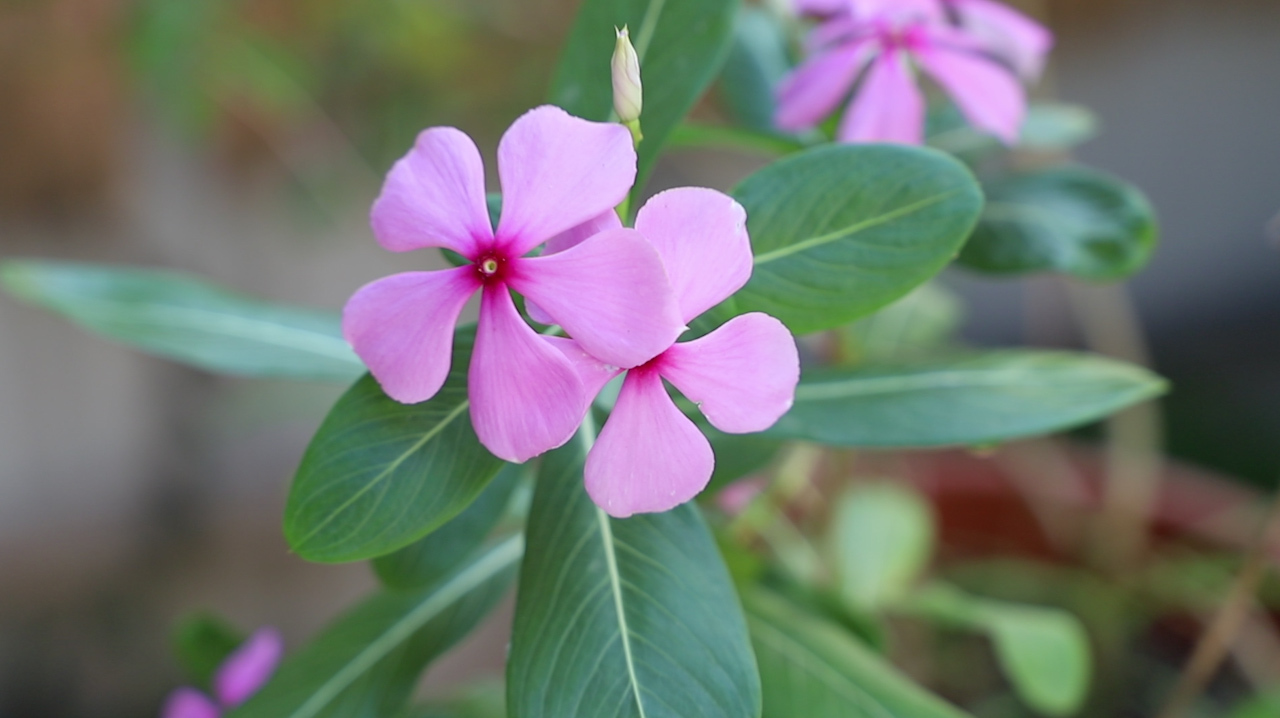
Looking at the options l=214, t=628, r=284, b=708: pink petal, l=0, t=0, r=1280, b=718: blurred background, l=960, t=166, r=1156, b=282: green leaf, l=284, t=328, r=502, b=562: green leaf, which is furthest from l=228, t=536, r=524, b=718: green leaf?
l=0, t=0, r=1280, b=718: blurred background

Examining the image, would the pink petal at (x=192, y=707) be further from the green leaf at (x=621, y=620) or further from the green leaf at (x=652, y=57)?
the green leaf at (x=652, y=57)

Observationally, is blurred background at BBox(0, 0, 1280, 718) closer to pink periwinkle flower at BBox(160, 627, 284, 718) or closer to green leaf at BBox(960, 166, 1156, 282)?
pink periwinkle flower at BBox(160, 627, 284, 718)

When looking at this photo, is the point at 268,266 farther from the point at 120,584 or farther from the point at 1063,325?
the point at 1063,325

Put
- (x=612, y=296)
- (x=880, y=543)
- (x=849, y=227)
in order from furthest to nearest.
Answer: (x=880, y=543)
(x=849, y=227)
(x=612, y=296)

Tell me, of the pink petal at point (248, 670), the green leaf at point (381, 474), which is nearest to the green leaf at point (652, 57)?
the green leaf at point (381, 474)

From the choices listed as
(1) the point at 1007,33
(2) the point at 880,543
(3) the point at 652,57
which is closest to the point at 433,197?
(3) the point at 652,57

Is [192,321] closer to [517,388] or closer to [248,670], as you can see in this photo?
[248,670]
